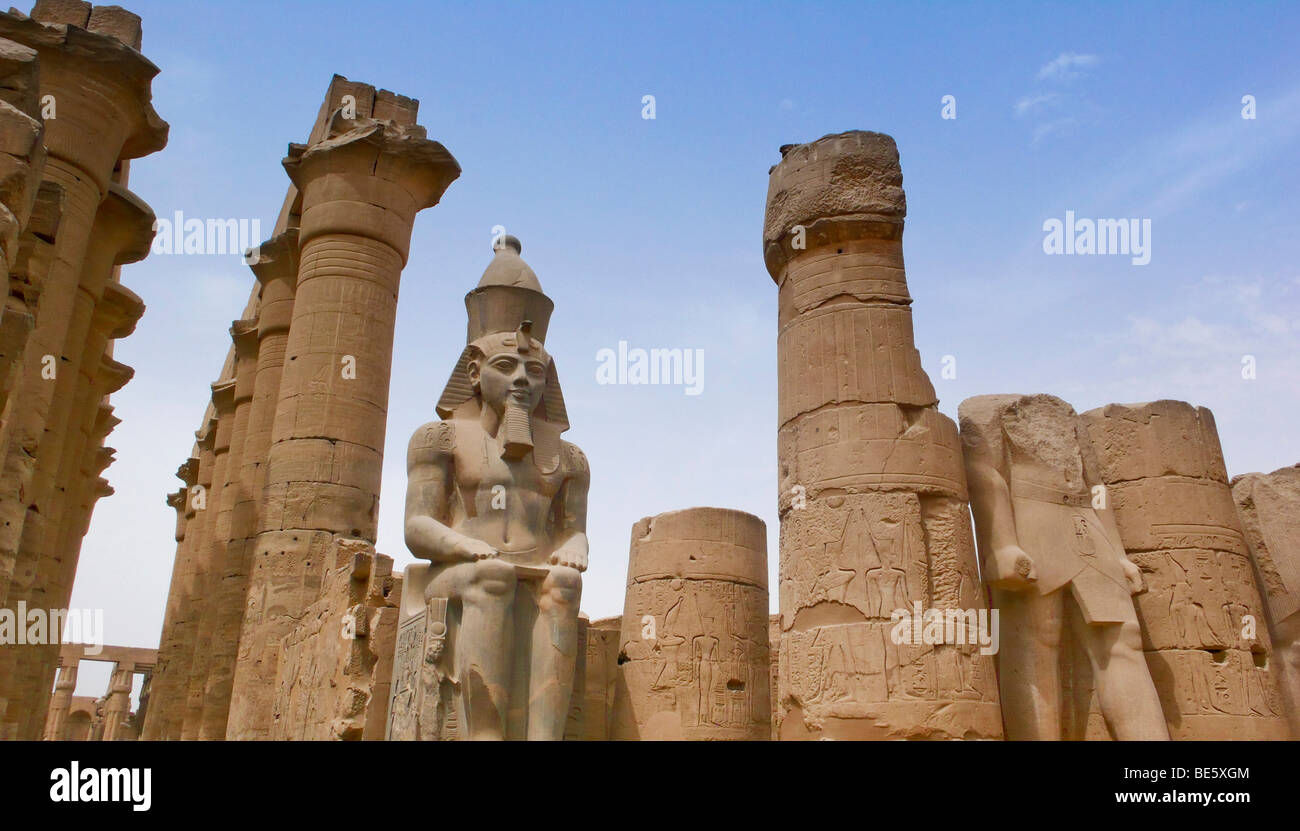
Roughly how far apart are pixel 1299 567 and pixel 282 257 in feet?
42.5

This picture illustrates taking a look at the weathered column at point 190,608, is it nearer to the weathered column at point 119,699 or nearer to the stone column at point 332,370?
the stone column at point 332,370

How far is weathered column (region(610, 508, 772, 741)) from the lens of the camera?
850cm

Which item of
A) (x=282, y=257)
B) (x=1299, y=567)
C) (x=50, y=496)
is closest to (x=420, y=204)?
(x=282, y=257)

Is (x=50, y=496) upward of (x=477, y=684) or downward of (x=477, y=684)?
upward

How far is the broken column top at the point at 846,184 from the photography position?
24.5ft

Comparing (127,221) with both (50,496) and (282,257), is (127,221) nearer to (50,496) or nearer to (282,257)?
(282,257)

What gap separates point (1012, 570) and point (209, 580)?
11.6 m

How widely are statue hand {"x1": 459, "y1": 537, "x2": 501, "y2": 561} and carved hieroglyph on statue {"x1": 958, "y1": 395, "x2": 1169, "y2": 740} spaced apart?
3561mm

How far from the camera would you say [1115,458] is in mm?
8336

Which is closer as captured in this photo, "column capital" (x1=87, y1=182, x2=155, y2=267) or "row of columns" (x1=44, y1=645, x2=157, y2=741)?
"column capital" (x1=87, y1=182, x2=155, y2=267)

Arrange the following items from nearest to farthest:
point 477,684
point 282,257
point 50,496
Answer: point 477,684, point 50,496, point 282,257

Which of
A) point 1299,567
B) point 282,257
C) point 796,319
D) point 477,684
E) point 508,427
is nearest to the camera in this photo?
point 477,684

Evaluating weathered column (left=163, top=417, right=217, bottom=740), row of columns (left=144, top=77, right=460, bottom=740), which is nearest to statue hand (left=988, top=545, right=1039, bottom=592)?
row of columns (left=144, top=77, right=460, bottom=740)

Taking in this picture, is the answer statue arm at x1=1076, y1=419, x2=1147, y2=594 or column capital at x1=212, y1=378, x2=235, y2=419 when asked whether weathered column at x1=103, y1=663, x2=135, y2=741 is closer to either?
column capital at x1=212, y1=378, x2=235, y2=419
